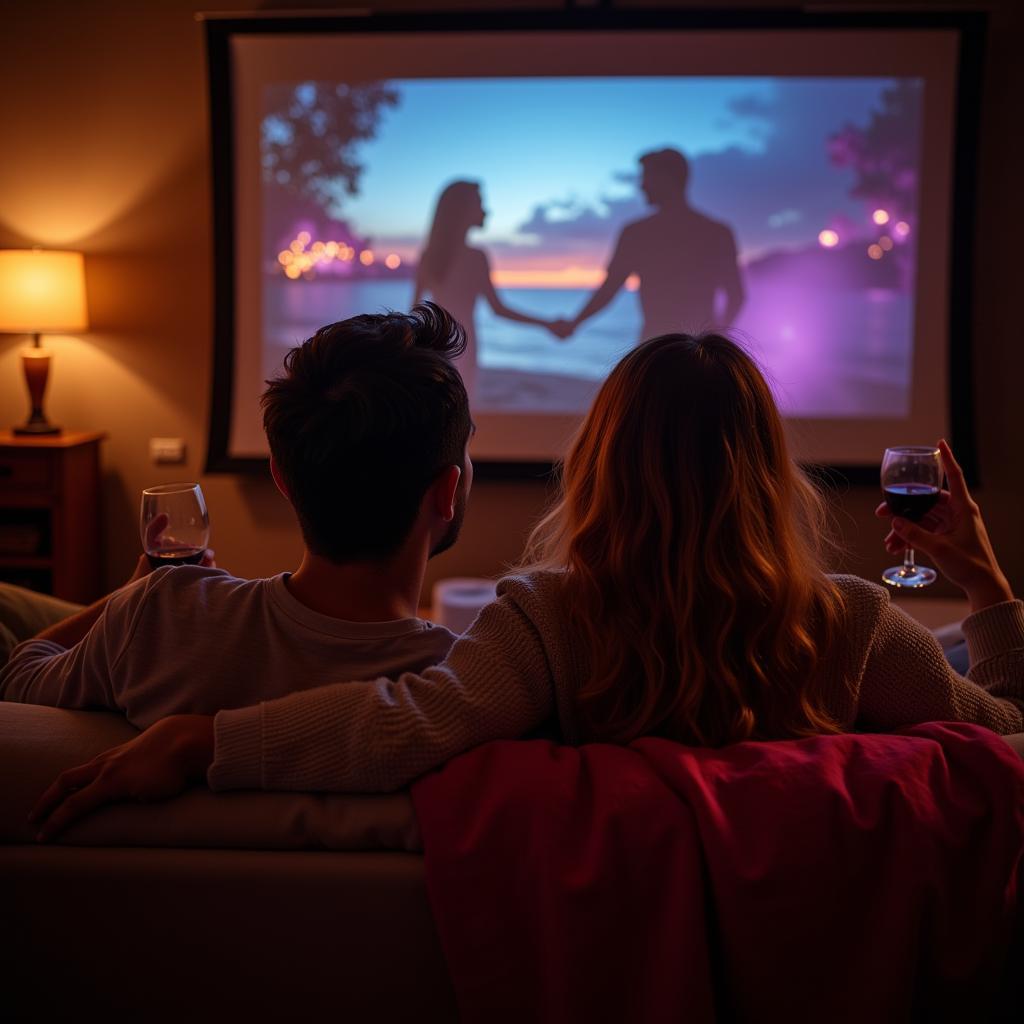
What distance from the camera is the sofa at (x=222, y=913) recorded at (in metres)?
1.08

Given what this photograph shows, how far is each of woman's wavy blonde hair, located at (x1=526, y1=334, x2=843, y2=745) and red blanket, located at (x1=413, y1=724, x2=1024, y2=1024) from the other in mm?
150

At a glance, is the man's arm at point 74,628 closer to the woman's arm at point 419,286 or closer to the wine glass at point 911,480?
the wine glass at point 911,480

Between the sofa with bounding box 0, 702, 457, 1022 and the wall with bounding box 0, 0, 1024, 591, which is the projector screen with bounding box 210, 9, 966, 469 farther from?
the sofa with bounding box 0, 702, 457, 1022

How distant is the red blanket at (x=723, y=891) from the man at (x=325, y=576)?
27 centimetres

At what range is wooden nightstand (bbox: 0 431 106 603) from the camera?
13.7ft

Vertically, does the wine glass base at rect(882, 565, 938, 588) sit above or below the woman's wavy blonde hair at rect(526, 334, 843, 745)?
below

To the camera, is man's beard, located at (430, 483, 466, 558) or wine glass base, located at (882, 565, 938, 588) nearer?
man's beard, located at (430, 483, 466, 558)

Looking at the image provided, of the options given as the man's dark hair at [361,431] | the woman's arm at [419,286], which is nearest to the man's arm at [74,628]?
the man's dark hair at [361,431]

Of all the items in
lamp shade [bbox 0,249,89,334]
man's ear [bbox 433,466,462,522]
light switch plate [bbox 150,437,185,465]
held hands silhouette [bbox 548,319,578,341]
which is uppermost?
lamp shade [bbox 0,249,89,334]

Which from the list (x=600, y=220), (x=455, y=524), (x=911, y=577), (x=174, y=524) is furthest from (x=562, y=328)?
(x=455, y=524)

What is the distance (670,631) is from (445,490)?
1.07 feet

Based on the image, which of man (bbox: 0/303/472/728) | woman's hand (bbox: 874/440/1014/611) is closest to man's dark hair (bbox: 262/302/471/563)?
man (bbox: 0/303/472/728)

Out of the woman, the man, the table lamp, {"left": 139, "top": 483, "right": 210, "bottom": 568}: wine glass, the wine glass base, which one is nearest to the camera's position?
the woman

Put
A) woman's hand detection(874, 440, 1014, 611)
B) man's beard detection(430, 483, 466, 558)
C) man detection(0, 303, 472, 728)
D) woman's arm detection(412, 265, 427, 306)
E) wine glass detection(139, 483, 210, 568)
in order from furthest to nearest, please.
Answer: woman's arm detection(412, 265, 427, 306)
wine glass detection(139, 483, 210, 568)
woman's hand detection(874, 440, 1014, 611)
man's beard detection(430, 483, 466, 558)
man detection(0, 303, 472, 728)
